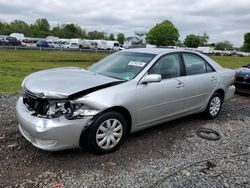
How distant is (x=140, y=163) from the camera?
12.4 ft

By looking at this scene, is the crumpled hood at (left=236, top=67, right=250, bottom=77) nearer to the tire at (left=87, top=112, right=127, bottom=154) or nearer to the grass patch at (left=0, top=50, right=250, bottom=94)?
the tire at (left=87, top=112, right=127, bottom=154)

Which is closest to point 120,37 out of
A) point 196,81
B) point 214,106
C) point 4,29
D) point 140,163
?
point 4,29

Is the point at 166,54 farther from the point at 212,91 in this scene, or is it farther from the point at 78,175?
the point at 78,175

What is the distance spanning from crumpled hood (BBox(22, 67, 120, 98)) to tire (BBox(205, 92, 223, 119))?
8.48 feet

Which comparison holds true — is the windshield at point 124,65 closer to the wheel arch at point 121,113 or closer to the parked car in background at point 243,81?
the wheel arch at point 121,113

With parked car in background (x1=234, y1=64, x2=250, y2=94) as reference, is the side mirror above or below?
above

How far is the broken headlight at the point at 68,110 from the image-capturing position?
3.53 m

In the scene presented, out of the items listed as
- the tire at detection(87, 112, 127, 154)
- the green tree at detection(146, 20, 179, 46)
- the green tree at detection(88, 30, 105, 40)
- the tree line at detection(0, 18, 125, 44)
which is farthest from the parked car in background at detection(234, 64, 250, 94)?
the green tree at detection(88, 30, 105, 40)

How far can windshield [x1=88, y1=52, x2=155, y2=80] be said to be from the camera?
442cm

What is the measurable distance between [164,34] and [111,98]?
8513cm

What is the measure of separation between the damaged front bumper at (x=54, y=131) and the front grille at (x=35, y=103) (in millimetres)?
112

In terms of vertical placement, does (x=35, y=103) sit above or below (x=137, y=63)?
below

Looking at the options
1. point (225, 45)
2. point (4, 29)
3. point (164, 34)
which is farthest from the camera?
point (225, 45)

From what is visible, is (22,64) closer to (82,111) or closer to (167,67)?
(167,67)
